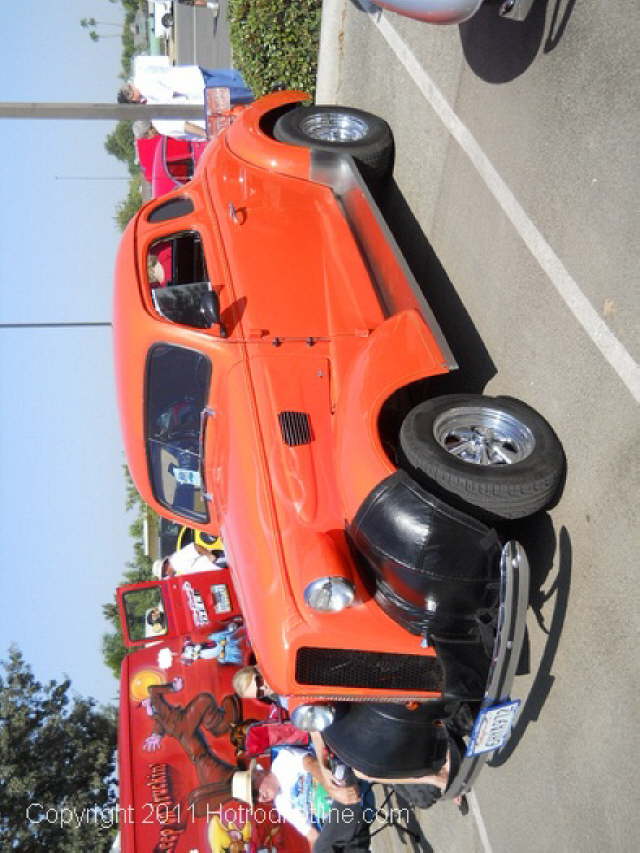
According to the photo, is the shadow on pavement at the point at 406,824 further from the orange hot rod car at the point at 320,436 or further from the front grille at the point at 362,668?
the front grille at the point at 362,668

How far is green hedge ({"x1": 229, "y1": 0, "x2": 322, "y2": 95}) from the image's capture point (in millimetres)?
9055

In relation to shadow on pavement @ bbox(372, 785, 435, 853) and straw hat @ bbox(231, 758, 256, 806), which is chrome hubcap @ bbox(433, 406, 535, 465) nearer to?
Answer: shadow on pavement @ bbox(372, 785, 435, 853)

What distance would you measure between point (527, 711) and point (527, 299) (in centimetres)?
245

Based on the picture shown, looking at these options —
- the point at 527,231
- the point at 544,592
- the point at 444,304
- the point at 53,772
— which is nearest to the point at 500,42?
the point at 527,231

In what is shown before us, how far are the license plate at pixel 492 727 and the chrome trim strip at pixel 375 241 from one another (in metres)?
1.72

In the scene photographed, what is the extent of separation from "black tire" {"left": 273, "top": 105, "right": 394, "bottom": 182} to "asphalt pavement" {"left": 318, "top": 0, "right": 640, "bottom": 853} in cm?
57

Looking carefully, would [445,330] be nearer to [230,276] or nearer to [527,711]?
[230,276]

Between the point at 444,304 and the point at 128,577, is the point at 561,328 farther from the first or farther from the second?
the point at 128,577

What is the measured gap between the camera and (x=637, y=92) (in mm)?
3266

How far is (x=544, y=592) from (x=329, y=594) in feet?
4.76

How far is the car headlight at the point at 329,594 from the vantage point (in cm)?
349

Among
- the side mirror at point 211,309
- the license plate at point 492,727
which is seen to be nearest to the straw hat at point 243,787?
the license plate at point 492,727

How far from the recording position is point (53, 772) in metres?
12.3

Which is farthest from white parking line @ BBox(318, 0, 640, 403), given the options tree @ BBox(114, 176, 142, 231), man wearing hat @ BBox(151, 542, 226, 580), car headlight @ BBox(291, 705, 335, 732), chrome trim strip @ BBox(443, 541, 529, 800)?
tree @ BBox(114, 176, 142, 231)
